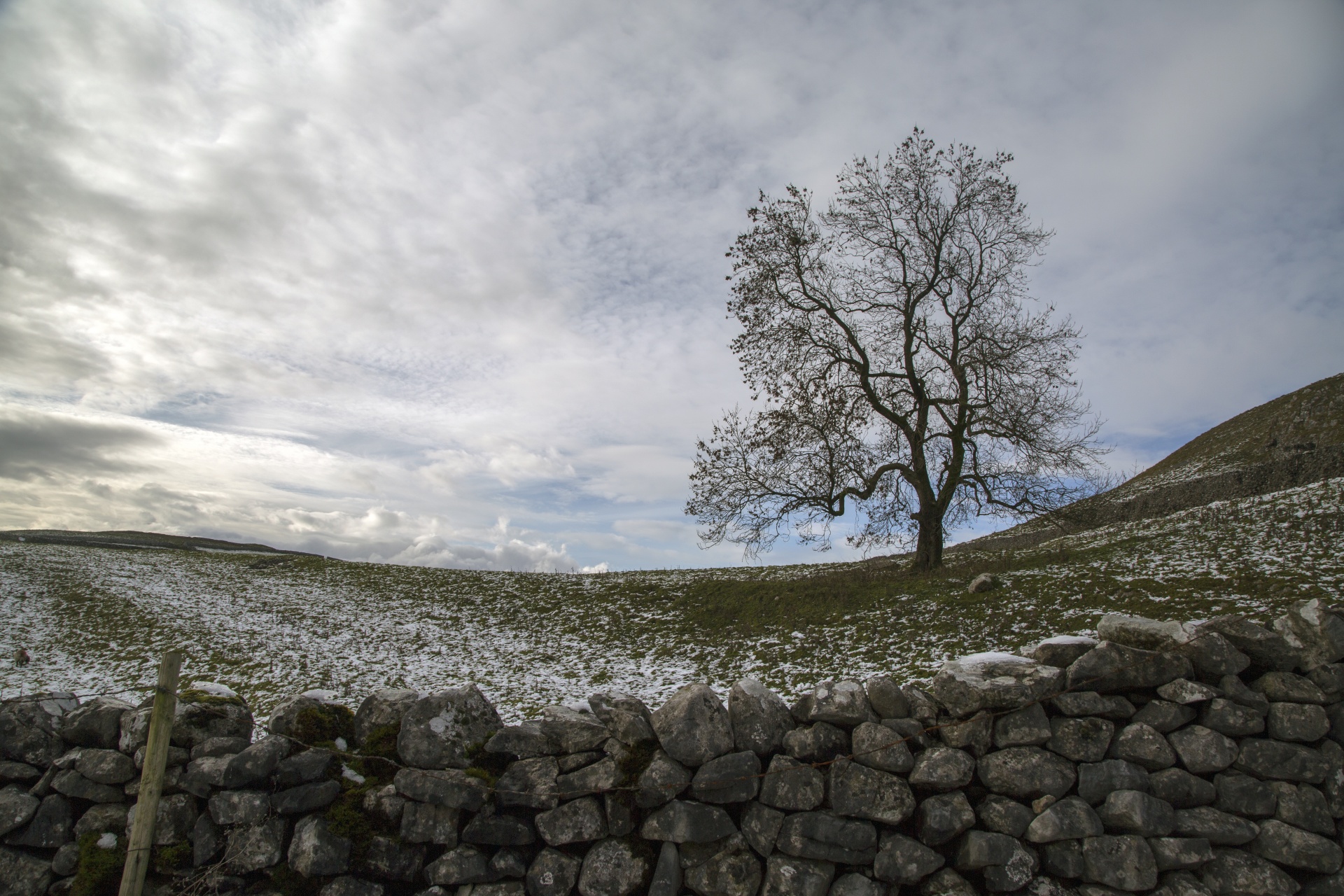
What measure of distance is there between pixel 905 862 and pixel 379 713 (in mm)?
3935

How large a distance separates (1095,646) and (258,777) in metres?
6.11

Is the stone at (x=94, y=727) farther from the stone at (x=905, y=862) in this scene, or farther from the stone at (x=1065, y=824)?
the stone at (x=1065, y=824)

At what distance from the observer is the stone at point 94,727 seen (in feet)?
15.9

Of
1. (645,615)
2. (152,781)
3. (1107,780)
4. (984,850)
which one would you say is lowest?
(984,850)

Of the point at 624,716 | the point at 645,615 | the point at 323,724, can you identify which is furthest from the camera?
the point at 645,615

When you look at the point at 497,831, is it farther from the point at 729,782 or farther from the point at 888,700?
the point at 888,700

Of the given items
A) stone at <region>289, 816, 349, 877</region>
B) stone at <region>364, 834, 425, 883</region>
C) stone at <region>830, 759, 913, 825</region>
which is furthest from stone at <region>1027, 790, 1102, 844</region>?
stone at <region>289, 816, 349, 877</region>

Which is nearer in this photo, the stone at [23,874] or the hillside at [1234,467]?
the stone at [23,874]

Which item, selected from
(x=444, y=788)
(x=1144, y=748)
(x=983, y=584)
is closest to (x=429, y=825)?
(x=444, y=788)

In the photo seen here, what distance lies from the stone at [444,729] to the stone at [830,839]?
235 centimetres

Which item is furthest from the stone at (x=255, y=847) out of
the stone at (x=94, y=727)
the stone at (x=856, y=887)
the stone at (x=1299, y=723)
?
the stone at (x=1299, y=723)

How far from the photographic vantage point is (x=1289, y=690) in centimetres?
441

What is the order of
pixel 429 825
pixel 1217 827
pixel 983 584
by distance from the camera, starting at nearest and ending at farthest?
pixel 1217 827 → pixel 429 825 → pixel 983 584

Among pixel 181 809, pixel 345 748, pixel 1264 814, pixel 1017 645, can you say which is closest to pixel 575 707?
pixel 345 748
